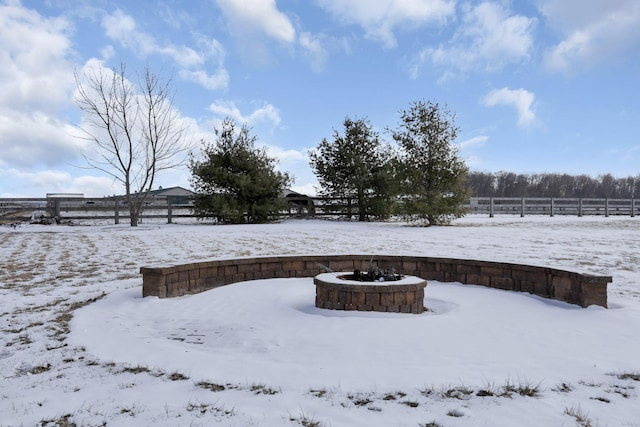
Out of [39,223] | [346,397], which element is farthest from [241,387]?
[39,223]

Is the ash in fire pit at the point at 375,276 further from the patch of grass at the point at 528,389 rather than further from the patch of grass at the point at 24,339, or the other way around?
the patch of grass at the point at 24,339

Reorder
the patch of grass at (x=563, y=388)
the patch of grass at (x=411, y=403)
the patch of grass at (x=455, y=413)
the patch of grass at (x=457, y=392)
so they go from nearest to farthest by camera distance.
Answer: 1. the patch of grass at (x=455, y=413)
2. the patch of grass at (x=411, y=403)
3. the patch of grass at (x=457, y=392)
4. the patch of grass at (x=563, y=388)

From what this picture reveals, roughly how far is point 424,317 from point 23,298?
14.9 ft

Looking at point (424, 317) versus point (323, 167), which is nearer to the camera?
point (424, 317)

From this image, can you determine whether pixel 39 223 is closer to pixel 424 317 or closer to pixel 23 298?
pixel 23 298

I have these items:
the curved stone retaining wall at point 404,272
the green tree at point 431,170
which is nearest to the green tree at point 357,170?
the green tree at point 431,170

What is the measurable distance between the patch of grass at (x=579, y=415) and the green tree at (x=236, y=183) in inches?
682

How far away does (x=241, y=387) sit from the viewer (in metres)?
2.67

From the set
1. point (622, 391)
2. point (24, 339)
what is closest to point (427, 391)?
point (622, 391)

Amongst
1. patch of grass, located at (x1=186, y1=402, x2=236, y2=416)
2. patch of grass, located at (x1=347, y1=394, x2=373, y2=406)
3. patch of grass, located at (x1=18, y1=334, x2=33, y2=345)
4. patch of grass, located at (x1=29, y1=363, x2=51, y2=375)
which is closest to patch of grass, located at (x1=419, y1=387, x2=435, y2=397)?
patch of grass, located at (x1=347, y1=394, x2=373, y2=406)

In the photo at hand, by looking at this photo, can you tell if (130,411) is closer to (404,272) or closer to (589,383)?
(589,383)

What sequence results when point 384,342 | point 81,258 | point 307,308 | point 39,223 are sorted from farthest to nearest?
point 39,223 < point 81,258 < point 307,308 < point 384,342

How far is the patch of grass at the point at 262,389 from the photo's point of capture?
Result: 2588 mm

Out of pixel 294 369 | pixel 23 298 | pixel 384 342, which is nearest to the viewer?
pixel 294 369
